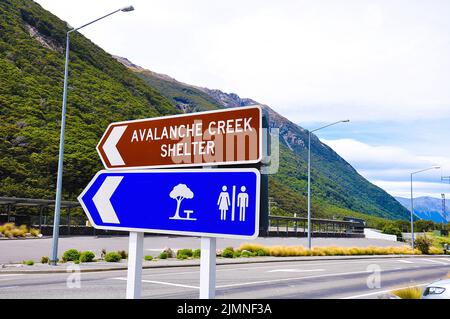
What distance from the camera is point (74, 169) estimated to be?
159ft

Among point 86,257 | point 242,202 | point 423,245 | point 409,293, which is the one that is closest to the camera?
point 242,202

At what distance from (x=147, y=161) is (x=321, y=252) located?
29.3 meters

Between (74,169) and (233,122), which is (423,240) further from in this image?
(233,122)

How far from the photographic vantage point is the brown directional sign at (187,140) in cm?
333

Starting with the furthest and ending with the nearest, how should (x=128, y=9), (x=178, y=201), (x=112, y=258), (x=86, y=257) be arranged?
1. (x=112, y=258)
2. (x=86, y=257)
3. (x=128, y=9)
4. (x=178, y=201)

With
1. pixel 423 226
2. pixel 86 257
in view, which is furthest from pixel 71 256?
pixel 423 226

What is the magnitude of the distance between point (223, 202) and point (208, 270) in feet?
1.69

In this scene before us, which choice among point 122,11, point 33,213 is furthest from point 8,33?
point 122,11

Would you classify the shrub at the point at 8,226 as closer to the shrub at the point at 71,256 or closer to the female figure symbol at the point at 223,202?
the shrub at the point at 71,256

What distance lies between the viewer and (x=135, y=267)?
12.8ft

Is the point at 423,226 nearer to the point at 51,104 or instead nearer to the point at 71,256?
the point at 51,104

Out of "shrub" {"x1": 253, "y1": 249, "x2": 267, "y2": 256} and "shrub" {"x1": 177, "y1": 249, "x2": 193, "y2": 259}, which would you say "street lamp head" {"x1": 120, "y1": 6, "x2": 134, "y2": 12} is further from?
"shrub" {"x1": 253, "y1": 249, "x2": 267, "y2": 256}

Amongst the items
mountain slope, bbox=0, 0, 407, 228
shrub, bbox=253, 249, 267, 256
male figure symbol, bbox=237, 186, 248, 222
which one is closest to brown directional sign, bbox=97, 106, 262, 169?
male figure symbol, bbox=237, 186, 248, 222

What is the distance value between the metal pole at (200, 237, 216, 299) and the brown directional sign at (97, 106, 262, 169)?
62cm
